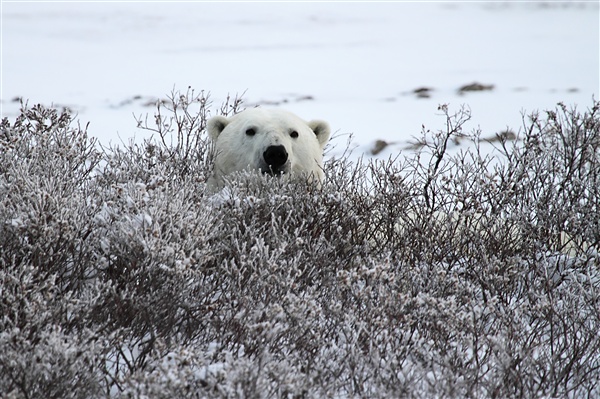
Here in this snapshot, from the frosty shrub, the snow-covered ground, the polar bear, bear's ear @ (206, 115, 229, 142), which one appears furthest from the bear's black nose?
the snow-covered ground

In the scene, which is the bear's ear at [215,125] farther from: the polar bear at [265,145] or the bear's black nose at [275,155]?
the bear's black nose at [275,155]

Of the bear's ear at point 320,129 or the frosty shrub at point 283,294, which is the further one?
the bear's ear at point 320,129

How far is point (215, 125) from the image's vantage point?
444 cm

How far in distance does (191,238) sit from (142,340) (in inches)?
17.1

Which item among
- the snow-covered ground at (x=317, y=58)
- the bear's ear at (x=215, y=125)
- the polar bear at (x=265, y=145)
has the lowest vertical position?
the polar bear at (x=265, y=145)

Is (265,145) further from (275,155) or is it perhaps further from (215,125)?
(215,125)

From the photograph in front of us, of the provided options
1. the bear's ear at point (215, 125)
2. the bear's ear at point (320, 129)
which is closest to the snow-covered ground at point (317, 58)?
the bear's ear at point (320, 129)

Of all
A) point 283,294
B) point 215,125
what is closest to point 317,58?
point 215,125

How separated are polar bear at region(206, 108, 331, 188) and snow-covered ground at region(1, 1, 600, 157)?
549 cm

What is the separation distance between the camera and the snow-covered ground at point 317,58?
13747 millimetres

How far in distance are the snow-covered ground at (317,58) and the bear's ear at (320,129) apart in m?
5.19

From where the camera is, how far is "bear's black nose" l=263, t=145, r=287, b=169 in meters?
3.92

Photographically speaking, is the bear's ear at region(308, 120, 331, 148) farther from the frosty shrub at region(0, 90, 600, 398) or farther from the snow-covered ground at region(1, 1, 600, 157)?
the snow-covered ground at region(1, 1, 600, 157)

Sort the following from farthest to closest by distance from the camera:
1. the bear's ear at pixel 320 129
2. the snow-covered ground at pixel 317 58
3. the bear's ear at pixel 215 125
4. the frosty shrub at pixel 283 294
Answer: the snow-covered ground at pixel 317 58 < the bear's ear at pixel 320 129 < the bear's ear at pixel 215 125 < the frosty shrub at pixel 283 294
